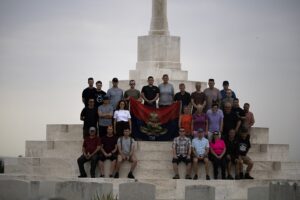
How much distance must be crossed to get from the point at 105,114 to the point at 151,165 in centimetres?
198

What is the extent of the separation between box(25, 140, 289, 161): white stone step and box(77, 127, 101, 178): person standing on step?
1541 mm

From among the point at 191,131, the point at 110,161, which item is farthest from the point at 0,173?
the point at 191,131

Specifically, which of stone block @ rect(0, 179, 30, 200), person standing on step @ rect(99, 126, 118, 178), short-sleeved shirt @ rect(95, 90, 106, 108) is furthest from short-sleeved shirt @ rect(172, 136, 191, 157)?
stone block @ rect(0, 179, 30, 200)

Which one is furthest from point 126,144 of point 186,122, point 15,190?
point 15,190

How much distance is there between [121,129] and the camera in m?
29.3

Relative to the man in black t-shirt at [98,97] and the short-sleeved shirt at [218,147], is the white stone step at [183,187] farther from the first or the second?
the man in black t-shirt at [98,97]

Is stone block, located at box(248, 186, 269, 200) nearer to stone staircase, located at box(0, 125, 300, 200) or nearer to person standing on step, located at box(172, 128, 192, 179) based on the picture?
stone staircase, located at box(0, 125, 300, 200)

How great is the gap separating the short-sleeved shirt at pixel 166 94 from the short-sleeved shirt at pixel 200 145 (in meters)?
2.38

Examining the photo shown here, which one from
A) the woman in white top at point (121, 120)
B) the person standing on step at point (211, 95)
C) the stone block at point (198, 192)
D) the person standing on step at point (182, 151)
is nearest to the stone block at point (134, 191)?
the stone block at point (198, 192)

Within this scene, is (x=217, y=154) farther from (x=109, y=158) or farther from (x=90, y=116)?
(x=90, y=116)

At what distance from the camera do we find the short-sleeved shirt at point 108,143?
28906mm

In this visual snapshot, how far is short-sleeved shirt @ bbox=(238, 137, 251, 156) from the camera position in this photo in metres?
29.4

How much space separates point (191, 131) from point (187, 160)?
3.62 feet

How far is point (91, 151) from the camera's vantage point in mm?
28859
